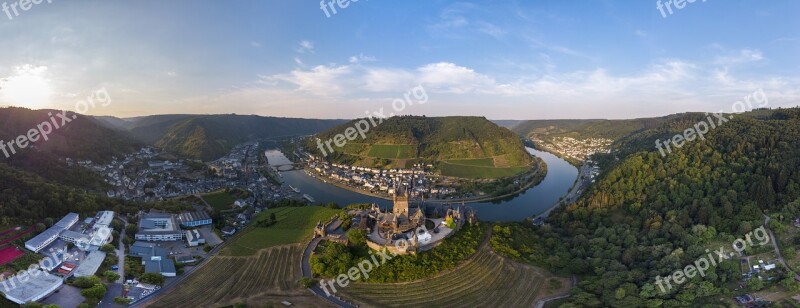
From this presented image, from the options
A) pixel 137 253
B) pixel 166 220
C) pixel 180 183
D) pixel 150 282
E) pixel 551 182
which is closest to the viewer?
pixel 150 282

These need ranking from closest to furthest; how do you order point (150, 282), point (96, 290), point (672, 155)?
1. point (96, 290)
2. point (150, 282)
3. point (672, 155)

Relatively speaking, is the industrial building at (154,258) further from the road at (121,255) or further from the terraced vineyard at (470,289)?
the terraced vineyard at (470,289)

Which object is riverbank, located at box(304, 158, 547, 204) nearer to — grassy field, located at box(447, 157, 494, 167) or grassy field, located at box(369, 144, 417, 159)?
→ grassy field, located at box(447, 157, 494, 167)

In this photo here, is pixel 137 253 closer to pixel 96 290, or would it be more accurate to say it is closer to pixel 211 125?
pixel 96 290

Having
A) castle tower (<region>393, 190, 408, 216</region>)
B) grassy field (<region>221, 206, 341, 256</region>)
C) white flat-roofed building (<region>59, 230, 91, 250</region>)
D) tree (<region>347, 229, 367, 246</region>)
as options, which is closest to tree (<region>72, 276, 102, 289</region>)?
white flat-roofed building (<region>59, 230, 91, 250</region>)

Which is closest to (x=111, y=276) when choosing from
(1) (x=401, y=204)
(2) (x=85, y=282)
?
(2) (x=85, y=282)

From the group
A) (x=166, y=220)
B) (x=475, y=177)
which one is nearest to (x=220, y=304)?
(x=166, y=220)

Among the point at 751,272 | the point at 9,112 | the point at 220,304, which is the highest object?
the point at 9,112
